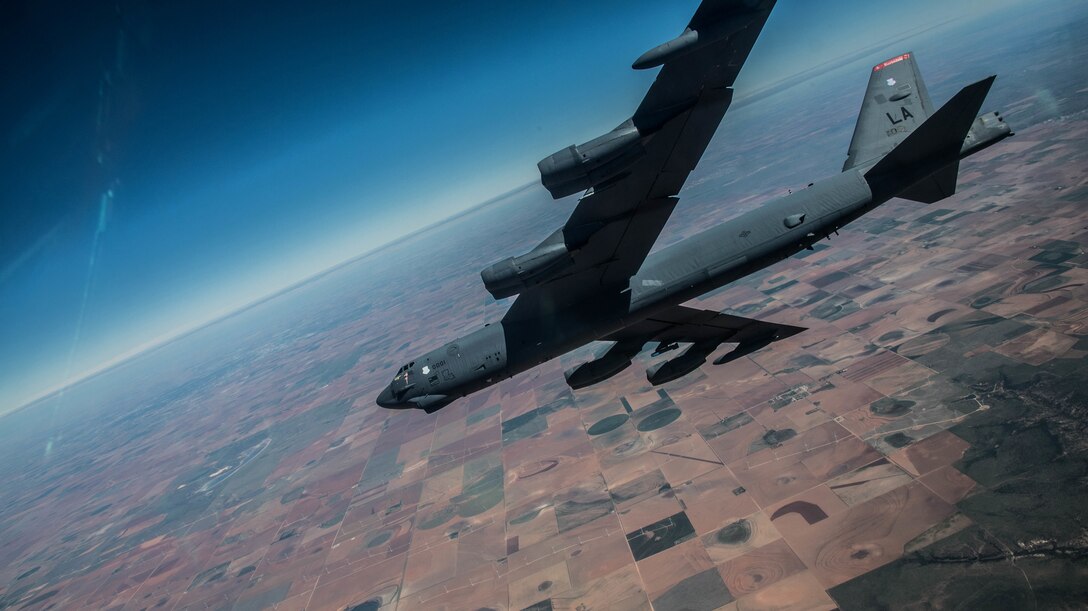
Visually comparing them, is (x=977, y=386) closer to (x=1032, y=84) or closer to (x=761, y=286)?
(x=761, y=286)

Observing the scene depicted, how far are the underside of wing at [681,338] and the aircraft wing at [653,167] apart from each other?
4125 mm

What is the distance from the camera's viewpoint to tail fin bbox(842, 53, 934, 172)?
64.0 ft

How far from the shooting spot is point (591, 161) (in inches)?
474

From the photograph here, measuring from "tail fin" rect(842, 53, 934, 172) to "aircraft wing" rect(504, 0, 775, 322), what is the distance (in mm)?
10151

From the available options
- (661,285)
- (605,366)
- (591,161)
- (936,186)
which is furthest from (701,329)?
(591,161)

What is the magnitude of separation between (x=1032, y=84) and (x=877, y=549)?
17993cm

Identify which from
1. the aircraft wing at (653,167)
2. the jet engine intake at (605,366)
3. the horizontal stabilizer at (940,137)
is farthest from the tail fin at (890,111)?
the jet engine intake at (605,366)

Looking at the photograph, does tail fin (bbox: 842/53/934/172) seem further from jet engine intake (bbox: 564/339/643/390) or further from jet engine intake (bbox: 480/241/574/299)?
jet engine intake (bbox: 480/241/574/299)

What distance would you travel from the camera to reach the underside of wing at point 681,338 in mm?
20875

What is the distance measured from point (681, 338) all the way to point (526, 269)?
10683 millimetres

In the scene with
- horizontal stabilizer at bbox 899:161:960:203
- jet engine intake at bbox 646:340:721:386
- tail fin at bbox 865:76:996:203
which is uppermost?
tail fin at bbox 865:76:996:203

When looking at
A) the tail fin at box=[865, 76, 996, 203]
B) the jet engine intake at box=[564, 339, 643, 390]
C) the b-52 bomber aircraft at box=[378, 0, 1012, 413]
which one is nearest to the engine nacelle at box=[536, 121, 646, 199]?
the b-52 bomber aircraft at box=[378, 0, 1012, 413]

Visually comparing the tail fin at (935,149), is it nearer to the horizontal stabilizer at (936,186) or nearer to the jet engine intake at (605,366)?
the horizontal stabilizer at (936,186)

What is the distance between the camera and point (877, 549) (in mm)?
26016
